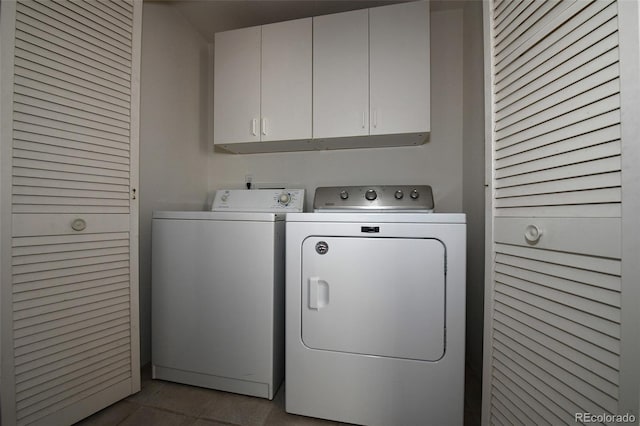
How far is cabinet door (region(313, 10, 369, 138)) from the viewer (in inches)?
58.9

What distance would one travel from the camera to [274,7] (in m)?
1.67

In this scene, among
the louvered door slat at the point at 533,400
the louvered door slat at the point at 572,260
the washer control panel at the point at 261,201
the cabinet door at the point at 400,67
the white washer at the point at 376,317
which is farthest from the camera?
the washer control panel at the point at 261,201

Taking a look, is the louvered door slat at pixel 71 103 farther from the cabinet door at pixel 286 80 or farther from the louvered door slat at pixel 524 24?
the louvered door slat at pixel 524 24

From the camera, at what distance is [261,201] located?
68.6 inches

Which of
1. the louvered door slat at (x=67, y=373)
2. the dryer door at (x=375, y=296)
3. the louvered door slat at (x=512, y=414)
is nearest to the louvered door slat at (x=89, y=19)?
the dryer door at (x=375, y=296)

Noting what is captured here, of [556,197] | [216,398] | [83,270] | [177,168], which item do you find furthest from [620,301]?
[177,168]

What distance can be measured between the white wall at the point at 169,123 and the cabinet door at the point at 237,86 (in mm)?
347

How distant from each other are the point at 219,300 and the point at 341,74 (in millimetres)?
1537

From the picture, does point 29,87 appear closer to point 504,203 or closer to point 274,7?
point 274,7

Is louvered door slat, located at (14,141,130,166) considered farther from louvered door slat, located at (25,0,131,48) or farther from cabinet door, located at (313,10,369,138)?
cabinet door, located at (313,10,369,138)

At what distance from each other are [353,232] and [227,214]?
679 mm

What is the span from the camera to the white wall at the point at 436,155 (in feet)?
5.60

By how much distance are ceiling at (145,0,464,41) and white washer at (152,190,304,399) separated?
1.48 m

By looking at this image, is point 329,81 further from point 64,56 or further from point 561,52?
point 64,56
